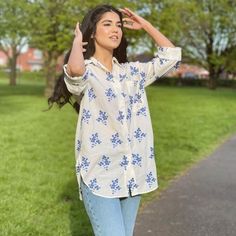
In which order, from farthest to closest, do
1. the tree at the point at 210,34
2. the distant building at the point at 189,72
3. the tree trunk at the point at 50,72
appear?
the distant building at the point at 189,72
the tree at the point at 210,34
the tree trunk at the point at 50,72

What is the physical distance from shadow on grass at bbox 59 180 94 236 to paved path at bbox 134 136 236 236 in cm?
49

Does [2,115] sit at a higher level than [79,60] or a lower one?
lower

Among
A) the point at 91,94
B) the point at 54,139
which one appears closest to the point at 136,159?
the point at 91,94

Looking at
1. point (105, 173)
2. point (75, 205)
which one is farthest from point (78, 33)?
point (75, 205)

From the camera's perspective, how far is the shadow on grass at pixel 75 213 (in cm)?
522

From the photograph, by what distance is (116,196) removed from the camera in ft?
10.1

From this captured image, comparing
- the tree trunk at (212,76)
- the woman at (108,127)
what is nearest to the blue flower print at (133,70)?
the woman at (108,127)

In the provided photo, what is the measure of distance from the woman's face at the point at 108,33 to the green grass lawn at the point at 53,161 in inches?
94.9

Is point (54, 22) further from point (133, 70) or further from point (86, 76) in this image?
point (86, 76)

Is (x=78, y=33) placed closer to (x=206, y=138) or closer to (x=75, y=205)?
(x=75, y=205)

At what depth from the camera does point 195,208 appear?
6.27m

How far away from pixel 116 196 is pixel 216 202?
3.72 metres

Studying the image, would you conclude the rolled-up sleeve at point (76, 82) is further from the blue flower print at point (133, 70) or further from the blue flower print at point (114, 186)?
the blue flower print at point (114, 186)

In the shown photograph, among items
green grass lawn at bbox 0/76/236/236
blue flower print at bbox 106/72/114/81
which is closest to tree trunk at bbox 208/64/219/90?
green grass lawn at bbox 0/76/236/236
